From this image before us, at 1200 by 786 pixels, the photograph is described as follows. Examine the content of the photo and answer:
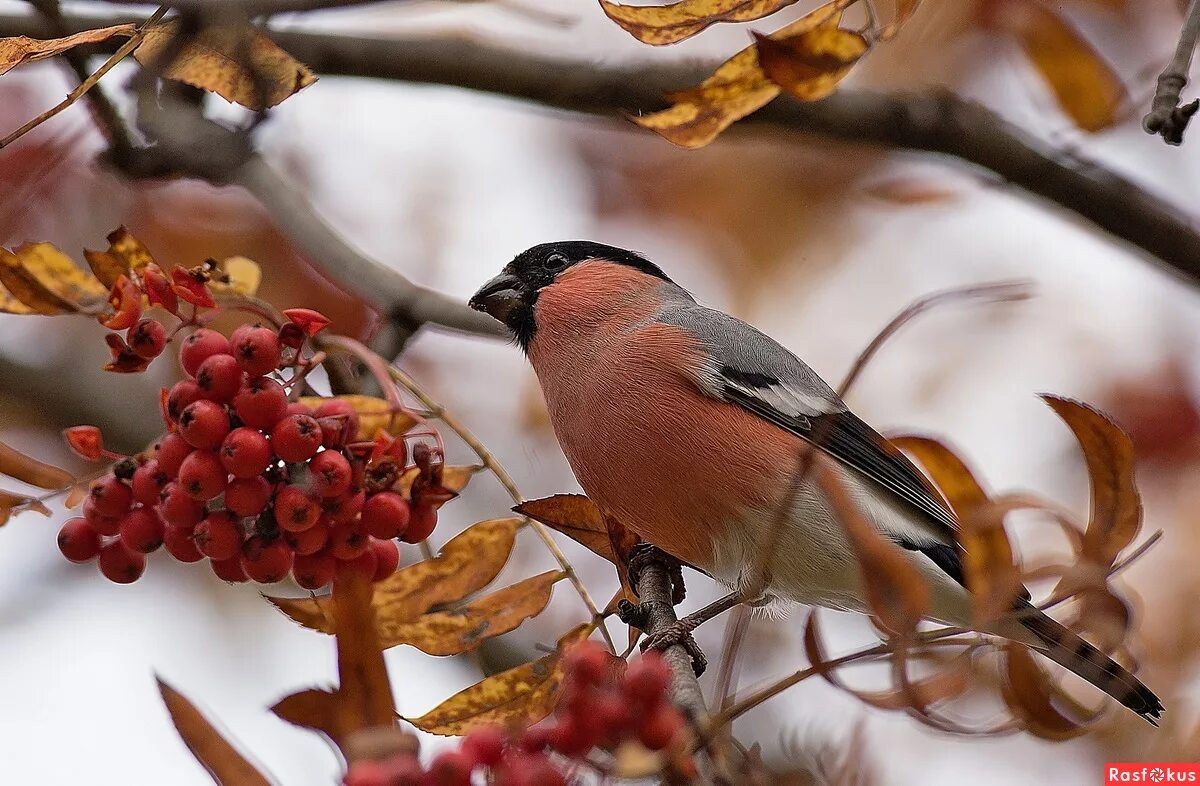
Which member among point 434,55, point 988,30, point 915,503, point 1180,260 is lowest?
point 915,503

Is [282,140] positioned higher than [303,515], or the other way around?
[282,140]

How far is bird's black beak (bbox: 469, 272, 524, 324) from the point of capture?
3.83 m

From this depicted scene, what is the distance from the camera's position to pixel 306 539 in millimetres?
2354

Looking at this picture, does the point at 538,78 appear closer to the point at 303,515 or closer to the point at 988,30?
the point at 988,30

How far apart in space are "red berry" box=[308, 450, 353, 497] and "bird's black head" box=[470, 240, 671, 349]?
1.48 metres

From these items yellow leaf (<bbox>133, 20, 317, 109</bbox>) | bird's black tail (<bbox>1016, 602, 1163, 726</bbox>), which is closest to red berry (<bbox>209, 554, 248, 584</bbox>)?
yellow leaf (<bbox>133, 20, 317, 109</bbox>)

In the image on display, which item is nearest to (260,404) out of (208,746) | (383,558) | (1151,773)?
(383,558)

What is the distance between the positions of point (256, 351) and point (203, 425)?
18 centimetres

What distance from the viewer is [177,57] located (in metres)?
2.15

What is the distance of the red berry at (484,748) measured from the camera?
5.33 feet

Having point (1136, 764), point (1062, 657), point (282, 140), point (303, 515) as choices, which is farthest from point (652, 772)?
point (282, 140)

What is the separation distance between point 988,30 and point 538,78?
1.66 meters

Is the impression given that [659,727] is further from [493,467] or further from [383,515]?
[493,467]

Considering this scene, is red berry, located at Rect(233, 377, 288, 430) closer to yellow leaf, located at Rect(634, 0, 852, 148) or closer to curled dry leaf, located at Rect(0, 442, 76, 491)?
curled dry leaf, located at Rect(0, 442, 76, 491)
